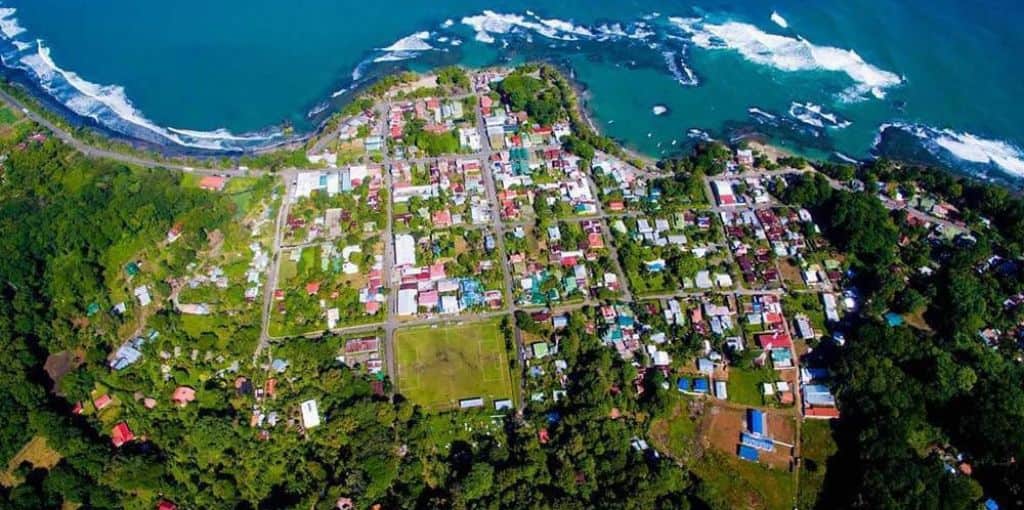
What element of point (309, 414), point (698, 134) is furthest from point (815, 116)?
point (309, 414)

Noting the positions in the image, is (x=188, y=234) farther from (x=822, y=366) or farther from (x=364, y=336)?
(x=822, y=366)

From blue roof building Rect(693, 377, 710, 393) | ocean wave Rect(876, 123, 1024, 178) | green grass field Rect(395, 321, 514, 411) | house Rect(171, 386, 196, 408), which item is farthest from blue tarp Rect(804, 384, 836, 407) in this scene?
house Rect(171, 386, 196, 408)

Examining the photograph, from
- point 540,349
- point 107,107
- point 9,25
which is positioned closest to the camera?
point 540,349

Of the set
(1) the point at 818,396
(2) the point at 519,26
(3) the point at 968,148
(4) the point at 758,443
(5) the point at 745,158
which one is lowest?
(4) the point at 758,443

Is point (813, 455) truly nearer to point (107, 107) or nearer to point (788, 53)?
point (788, 53)

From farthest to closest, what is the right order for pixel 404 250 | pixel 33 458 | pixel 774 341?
1. pixel 404 250
2. pixel 774 341
3. pixel 33 458

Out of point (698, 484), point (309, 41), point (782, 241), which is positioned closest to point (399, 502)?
point (698, 484)

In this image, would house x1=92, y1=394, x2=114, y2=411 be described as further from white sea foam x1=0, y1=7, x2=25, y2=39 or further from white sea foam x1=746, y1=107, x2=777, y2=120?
white sea foam x1=746, y1=107, x2=777, y2=120
